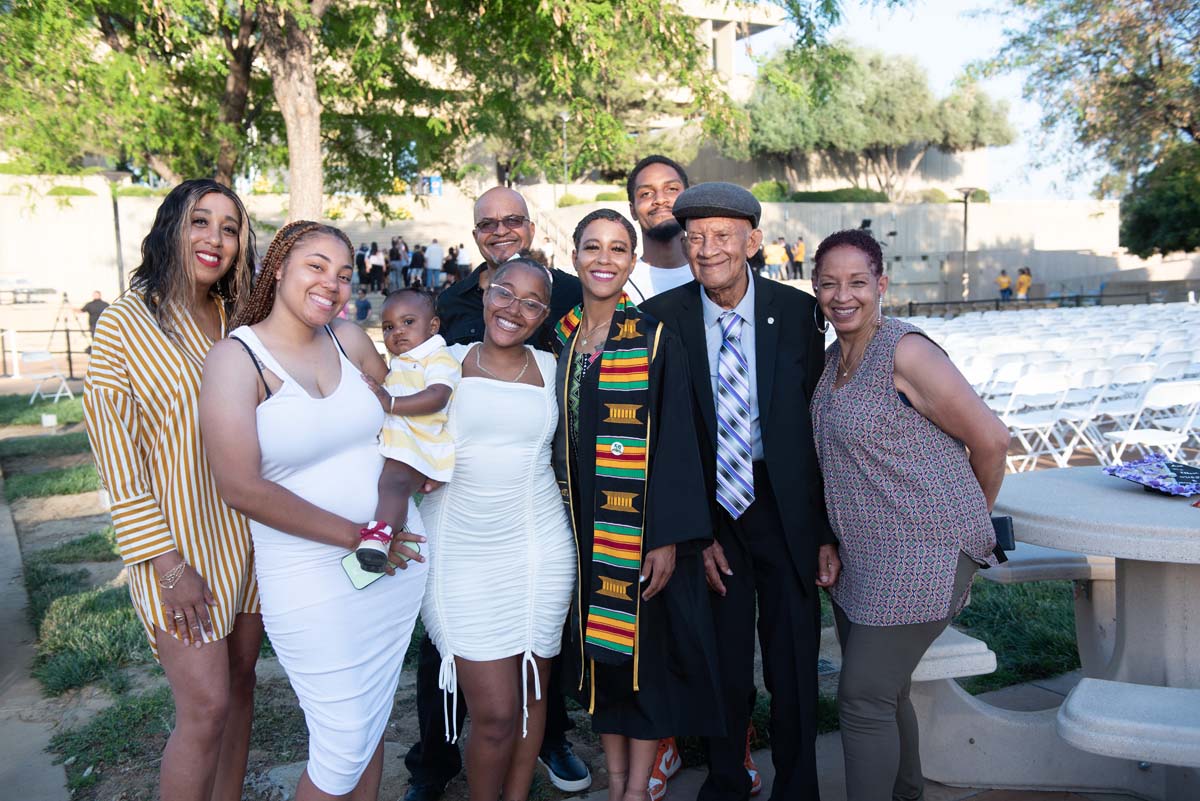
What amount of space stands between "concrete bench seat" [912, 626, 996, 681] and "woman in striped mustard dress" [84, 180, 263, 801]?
2.07 metres

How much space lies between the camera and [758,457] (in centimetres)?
303

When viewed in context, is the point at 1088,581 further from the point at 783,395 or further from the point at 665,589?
the point at 665,589

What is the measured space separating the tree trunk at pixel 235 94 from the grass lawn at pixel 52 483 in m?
3.87

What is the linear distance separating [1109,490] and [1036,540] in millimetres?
542

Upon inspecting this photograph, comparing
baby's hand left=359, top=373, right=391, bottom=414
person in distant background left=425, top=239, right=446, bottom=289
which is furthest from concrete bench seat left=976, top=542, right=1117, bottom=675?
person in distant background left=425, top=239, right=446, bottom=289

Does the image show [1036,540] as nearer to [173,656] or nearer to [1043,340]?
[173,656]

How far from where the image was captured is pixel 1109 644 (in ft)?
11.7

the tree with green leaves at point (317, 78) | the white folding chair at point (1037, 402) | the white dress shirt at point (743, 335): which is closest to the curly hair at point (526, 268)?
the white dress shirt at point (743, 335)

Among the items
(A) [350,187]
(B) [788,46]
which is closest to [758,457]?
(B) [788,46]

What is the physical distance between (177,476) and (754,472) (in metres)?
1.69

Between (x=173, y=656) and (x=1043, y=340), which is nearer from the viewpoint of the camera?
(x=173, y=656)

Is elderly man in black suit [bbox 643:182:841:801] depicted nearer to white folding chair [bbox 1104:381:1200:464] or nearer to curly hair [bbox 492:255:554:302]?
curly hair [bbox 492:255:554:302]

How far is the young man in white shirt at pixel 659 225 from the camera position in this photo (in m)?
3.74

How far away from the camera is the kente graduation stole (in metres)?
2.78
